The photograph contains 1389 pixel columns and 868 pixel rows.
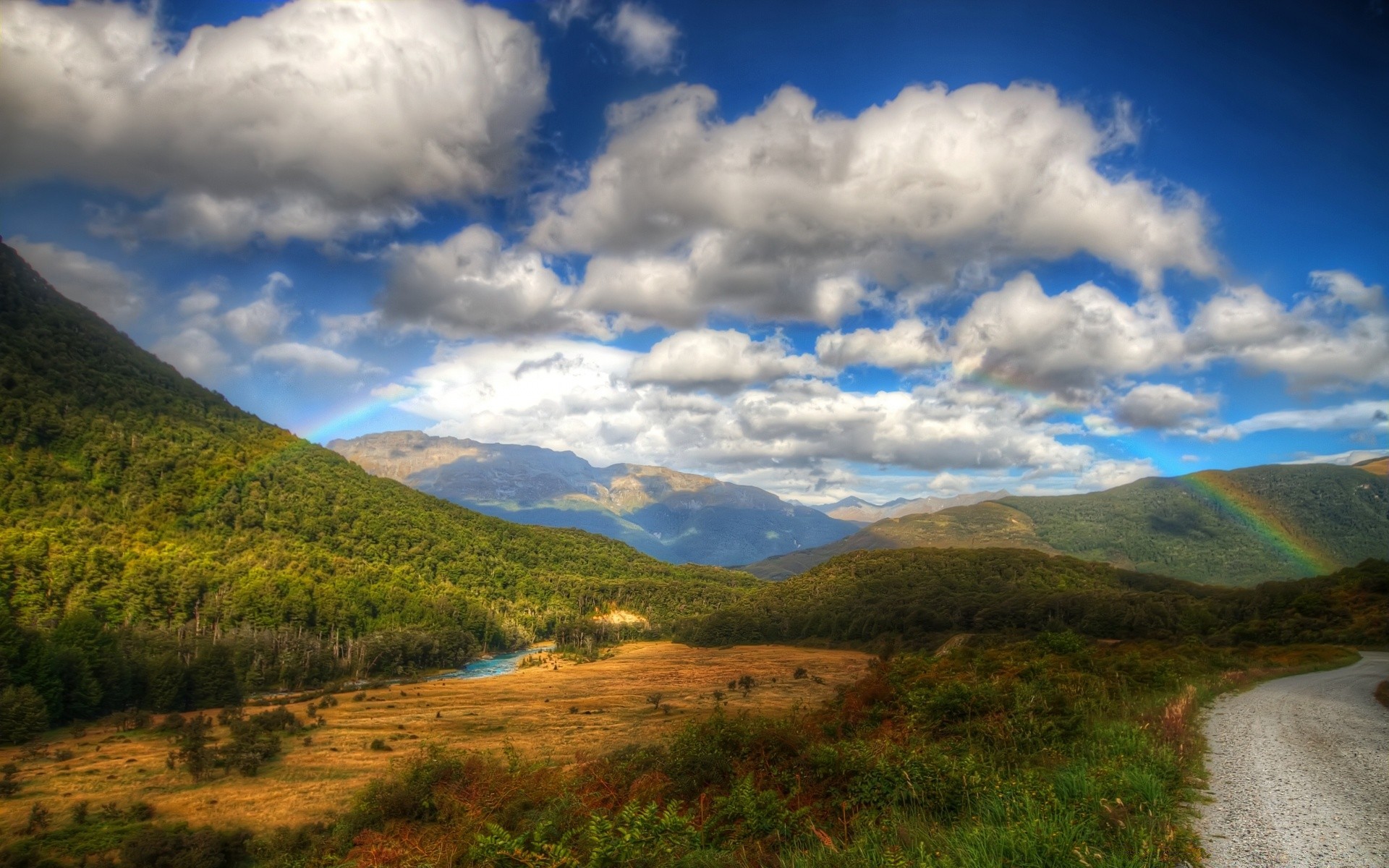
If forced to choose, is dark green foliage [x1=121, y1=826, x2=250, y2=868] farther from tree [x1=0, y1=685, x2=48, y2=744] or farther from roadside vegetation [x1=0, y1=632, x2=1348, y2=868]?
tree [x1=0, y1=685, x2=48, y2=744]

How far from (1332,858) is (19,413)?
247 meters

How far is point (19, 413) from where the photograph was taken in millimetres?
159000

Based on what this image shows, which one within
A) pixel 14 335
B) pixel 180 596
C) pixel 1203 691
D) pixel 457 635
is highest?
pixel 14 335

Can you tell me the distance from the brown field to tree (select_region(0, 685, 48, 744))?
2.03 metres

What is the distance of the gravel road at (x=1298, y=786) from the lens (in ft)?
24.5

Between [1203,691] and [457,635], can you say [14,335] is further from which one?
[1203,691]

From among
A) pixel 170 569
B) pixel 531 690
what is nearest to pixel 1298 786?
pixel 531 690

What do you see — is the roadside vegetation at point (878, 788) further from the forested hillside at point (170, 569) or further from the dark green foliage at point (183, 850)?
the forested hillside at point (170, 569)

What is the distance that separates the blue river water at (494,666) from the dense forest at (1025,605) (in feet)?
151

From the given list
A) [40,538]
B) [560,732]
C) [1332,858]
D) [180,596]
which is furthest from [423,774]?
[40,538]

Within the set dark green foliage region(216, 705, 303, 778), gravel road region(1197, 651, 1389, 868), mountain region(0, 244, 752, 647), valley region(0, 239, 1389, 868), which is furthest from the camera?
mountain region(0, 244, 752, 647)

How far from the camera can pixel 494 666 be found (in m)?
143

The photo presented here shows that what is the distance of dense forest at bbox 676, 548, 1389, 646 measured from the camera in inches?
2431

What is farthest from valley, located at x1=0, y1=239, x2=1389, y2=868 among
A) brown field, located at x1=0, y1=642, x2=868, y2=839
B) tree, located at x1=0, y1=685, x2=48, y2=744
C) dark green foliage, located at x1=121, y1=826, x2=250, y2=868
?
brown field, located at x1=0, y1=642, x2=868, y2=839
